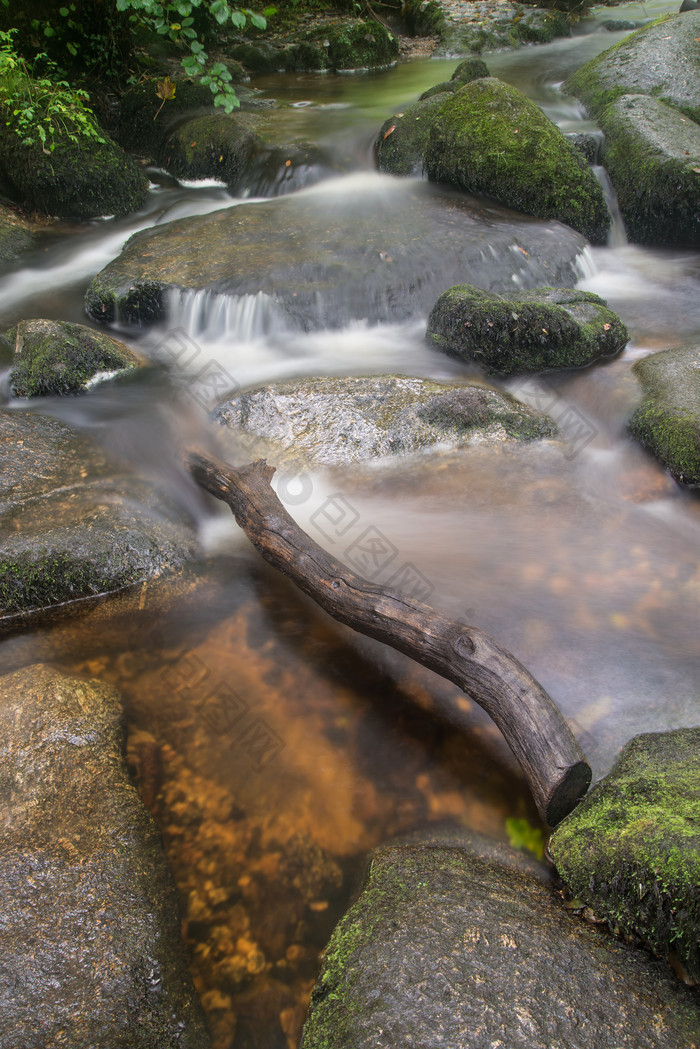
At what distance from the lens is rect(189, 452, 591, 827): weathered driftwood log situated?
258 cm

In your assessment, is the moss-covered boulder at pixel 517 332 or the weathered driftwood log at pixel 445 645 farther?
the moss-covered boulder at pixel 517 332

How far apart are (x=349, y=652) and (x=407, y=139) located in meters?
7.91

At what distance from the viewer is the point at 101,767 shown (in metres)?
2.84

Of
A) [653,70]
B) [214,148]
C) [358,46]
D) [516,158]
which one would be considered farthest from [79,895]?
[358,46]

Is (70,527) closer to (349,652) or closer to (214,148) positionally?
(349,652)

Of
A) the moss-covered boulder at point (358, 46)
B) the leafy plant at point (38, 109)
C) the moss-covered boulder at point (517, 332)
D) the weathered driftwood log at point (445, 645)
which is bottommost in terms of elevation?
the weathered driftwood log at point (445, 645)

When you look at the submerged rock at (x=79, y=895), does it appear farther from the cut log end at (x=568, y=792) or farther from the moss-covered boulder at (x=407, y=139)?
the moss-covered boulder at (x=407, y=139)

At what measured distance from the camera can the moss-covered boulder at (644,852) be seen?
1963mm

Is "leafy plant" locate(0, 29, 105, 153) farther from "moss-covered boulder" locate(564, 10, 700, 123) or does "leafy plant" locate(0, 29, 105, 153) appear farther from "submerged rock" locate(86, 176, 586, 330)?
"moss-covered boulder" locate(564, 10, 700, 123)

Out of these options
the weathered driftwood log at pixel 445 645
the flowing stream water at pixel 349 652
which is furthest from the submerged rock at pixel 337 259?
the weathered driftwood log at pixel 445 645

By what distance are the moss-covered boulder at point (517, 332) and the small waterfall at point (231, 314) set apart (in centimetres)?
160

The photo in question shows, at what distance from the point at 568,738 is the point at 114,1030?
183cm

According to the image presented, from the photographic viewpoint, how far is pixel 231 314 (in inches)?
255

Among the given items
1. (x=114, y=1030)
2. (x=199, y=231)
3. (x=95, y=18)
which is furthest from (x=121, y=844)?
(x=95, y=18)
